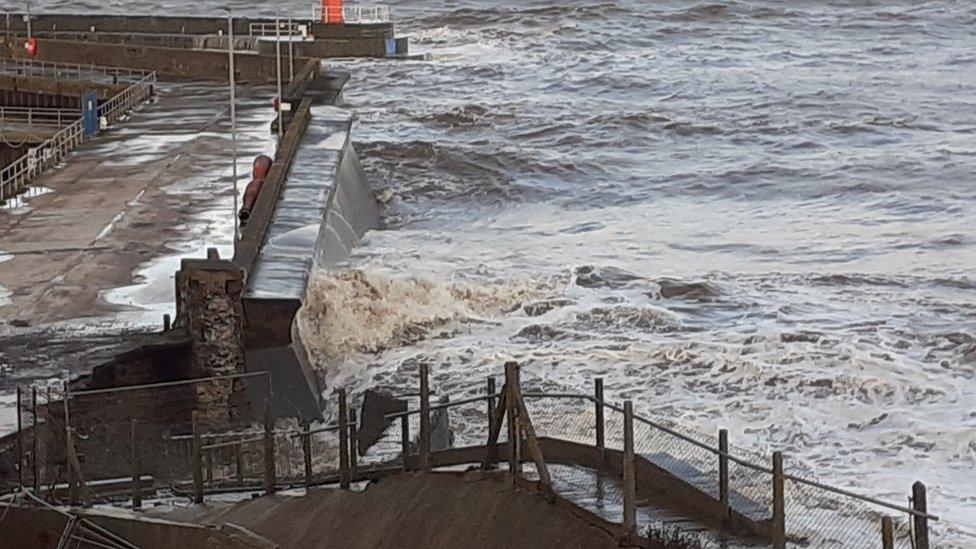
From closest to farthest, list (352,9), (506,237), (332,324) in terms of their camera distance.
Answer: (332,324), (506,237), (352,9)

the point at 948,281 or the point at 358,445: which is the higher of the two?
the point at 358,445

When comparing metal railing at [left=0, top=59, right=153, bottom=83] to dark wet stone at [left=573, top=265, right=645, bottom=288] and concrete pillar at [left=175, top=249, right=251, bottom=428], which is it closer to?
dark wet stone at [left=573, top=265, right=645, bottom=288]

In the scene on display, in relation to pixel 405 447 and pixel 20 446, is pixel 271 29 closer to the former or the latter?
pixel 20 446

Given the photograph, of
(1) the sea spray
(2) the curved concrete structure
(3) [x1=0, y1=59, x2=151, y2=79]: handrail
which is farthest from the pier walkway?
(3) [x1=0, y1=59, x2=151, y2=79]: handrail

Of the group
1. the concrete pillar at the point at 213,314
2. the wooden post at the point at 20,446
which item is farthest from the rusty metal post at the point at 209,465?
the concrete pillar at the point at 213,314

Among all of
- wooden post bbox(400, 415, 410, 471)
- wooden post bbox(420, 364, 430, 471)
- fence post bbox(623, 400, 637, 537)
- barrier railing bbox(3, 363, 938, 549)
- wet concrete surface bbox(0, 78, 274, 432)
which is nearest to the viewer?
fence post bbox(623, 400, 637, 537)

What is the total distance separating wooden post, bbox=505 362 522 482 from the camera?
11797mm

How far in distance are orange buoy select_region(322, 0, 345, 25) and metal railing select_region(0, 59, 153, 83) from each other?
38.5 ft

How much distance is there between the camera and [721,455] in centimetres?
1135

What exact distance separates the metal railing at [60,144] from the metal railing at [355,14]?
14159mm

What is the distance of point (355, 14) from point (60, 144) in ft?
119

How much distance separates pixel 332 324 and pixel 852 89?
36.4m

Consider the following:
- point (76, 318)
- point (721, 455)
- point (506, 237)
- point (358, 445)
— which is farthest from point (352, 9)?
point (721, 455)

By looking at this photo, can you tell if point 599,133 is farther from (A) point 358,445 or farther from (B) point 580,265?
(A) point 358,445
